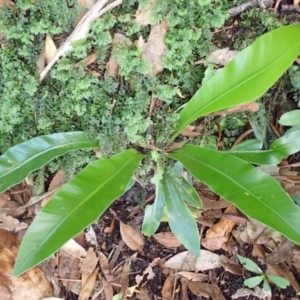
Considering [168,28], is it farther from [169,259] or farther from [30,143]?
[169,259]

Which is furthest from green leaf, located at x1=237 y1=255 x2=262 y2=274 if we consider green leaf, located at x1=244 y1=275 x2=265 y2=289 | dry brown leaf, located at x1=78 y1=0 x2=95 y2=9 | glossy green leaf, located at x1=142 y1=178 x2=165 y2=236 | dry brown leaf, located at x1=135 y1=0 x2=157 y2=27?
dry brown leaf, located at x1=78 y1=0 x2=95 y2=9

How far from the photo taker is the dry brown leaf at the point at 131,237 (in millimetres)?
1229

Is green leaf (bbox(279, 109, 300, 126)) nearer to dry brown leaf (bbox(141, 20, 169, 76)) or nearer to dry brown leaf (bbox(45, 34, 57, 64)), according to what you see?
dry brown leaf (bbox(141, 20, 169, 76))

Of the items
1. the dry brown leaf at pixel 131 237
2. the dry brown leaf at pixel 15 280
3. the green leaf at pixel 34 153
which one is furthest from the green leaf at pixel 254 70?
the dry brown leaf at pixel 15 280

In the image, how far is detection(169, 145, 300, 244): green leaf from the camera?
33.0 inches

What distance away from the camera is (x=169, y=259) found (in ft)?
4.03

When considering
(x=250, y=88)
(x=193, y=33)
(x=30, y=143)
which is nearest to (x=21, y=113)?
(x=30, y=143)

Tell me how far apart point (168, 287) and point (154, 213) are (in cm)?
26

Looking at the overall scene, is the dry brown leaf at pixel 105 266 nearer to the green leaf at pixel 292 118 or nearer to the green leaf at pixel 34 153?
the green leaf at pixel 34 153

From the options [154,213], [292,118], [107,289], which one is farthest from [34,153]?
[292,118]

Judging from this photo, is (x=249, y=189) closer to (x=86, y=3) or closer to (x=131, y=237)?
(x=131, y=237)

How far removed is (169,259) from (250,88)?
1.92 feet

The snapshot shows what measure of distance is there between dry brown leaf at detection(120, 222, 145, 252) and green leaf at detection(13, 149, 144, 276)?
0.30m

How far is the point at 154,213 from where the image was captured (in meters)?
1.11
